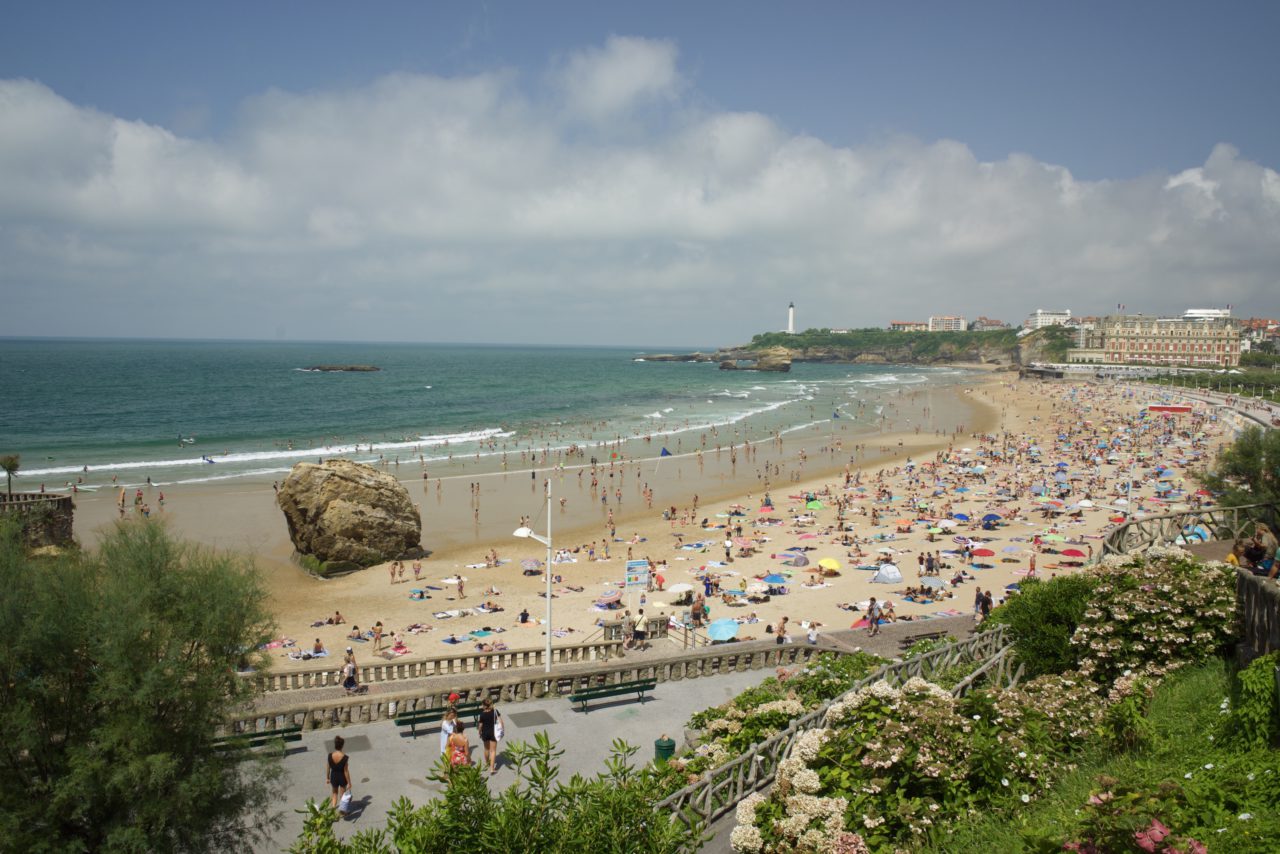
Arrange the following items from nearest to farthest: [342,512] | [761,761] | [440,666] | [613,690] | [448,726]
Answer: [761,761] < [448,726] < [613,690] < [440,666] < [342,512]

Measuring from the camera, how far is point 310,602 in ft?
85.5

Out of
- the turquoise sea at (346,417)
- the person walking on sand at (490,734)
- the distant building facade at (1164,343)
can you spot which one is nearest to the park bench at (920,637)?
the person walking on sand at (490,734)

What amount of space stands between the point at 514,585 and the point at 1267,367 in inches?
5842

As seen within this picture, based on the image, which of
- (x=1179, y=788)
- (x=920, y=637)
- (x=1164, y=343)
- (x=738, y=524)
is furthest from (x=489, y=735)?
(x=1164, y=343)

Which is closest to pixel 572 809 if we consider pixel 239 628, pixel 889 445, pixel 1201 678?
pixel 239 628

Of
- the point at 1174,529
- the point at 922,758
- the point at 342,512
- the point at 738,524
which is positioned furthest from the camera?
the point at 738,524

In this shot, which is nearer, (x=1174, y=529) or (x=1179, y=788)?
(x=1179, y=788)

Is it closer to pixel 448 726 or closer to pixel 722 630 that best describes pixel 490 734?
pixel 448 726

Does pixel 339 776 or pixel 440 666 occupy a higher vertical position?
pixel 339 776

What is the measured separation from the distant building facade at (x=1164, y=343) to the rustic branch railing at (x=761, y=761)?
16220 cm

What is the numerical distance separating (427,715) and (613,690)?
11.0ft

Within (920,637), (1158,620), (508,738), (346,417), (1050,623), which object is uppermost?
(1158,620)

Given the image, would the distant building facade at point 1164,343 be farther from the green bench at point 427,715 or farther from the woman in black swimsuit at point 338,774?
the woman in black swimsuit at point 338,774

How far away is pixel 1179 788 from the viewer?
5.35 metres
